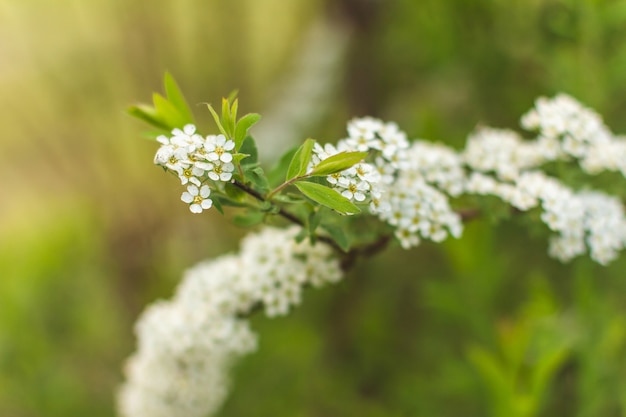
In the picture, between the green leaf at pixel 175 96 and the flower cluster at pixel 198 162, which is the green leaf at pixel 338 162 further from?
the green leaf at pixel 175 96

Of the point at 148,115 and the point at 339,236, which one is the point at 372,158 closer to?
the point at 339,236

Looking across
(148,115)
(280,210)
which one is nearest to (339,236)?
(280,210)

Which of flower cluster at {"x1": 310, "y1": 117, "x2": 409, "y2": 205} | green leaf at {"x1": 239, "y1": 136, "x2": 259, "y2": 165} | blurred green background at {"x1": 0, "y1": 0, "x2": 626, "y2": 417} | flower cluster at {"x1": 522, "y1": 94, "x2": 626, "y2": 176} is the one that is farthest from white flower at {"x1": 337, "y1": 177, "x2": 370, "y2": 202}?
flower cluster at {"x1": 522, "y1": 94, "x2": 626, "y2": 176}

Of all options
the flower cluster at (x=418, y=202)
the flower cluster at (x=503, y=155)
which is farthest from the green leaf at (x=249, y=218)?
the flower cluster at (x=503, y=155)

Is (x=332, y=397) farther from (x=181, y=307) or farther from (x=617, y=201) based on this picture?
(x=617, y=201)

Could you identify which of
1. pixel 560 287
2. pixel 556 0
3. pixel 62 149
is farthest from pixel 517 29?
pixel 62 149

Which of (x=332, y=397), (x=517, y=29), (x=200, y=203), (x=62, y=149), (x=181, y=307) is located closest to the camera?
(x=200, y=203)
